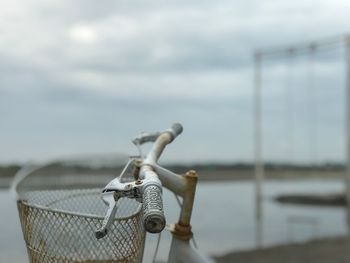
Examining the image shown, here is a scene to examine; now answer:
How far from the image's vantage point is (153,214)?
150 centimetres

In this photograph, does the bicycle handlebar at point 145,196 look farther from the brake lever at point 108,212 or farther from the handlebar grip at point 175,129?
the handlebar grip at point 175,129

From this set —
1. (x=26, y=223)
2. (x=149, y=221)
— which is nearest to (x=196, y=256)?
(x=26, y=223)

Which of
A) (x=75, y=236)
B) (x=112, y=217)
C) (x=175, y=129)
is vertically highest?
(x=175, y=129)

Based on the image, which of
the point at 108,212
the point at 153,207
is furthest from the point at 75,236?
the point at 153,207

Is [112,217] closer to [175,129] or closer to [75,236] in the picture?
[75,236]

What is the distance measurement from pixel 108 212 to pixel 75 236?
0.37 m

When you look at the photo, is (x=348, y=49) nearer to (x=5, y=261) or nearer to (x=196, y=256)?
(x=5, y=261)

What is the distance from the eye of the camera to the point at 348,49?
21.8 m

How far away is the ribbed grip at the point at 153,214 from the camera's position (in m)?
1.50

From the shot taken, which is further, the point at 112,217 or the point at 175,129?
the point at 175,129

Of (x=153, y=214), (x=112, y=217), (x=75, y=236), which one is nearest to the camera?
(x=153, y=214)

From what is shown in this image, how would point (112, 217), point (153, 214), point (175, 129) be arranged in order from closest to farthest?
point (153, 214) → point (112, 217) → point (175, 129)

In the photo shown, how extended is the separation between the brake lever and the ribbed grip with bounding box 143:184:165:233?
11 centimetres

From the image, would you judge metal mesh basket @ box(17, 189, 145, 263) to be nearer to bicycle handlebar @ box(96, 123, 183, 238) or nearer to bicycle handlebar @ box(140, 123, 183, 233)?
bicycle handlebar @ box(96, 123, 183, 238)
